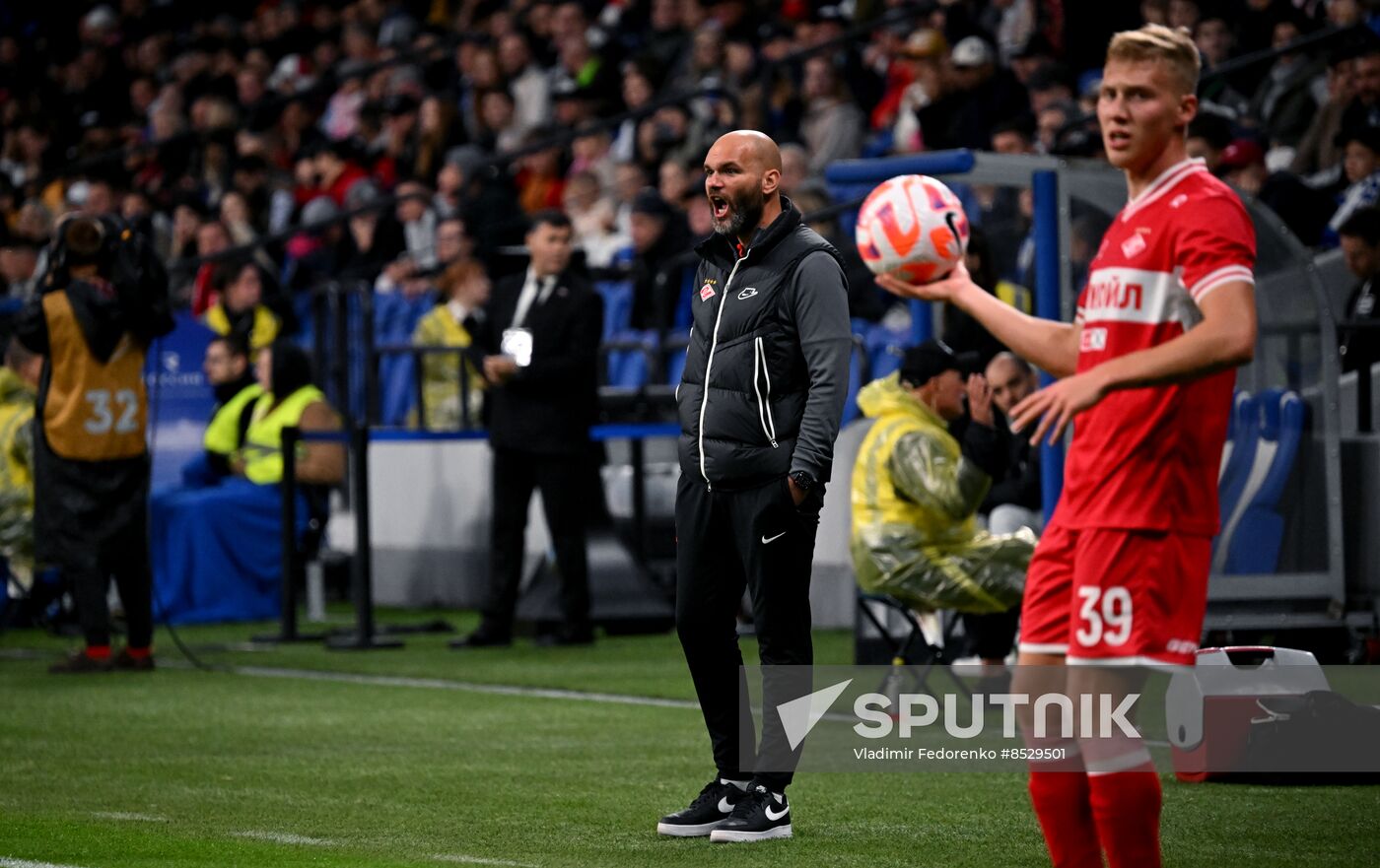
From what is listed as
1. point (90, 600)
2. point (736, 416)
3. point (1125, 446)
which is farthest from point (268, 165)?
point (1125, 446)

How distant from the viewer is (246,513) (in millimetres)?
14922

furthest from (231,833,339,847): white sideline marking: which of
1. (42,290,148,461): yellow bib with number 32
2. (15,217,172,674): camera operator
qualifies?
(42,290,148,461): yellow bib with number 32

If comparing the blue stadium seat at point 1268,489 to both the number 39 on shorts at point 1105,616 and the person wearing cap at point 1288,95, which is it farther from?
the number 39 on shorts at point 1105,616

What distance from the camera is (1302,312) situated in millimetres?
9766

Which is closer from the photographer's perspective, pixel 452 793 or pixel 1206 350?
pixel 1206 350

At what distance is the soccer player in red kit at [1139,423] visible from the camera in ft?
14.9

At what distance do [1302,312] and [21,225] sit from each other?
56.9 ft

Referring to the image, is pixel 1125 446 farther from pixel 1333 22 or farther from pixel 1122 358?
pixel 1333 22

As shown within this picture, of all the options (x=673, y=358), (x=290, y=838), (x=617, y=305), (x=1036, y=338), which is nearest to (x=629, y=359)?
(x=673, y=358)

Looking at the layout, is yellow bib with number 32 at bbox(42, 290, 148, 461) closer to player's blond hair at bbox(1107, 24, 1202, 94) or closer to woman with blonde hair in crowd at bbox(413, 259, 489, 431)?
woman with blonde hair in crowd at bbox(413, 259, 489, 431)

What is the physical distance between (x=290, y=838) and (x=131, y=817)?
2.47 feet

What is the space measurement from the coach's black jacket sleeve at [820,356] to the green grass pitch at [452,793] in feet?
3.79

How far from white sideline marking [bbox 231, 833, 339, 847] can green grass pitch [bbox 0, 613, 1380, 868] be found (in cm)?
2

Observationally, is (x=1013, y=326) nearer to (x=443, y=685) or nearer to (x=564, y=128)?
(x=443, y=685)
